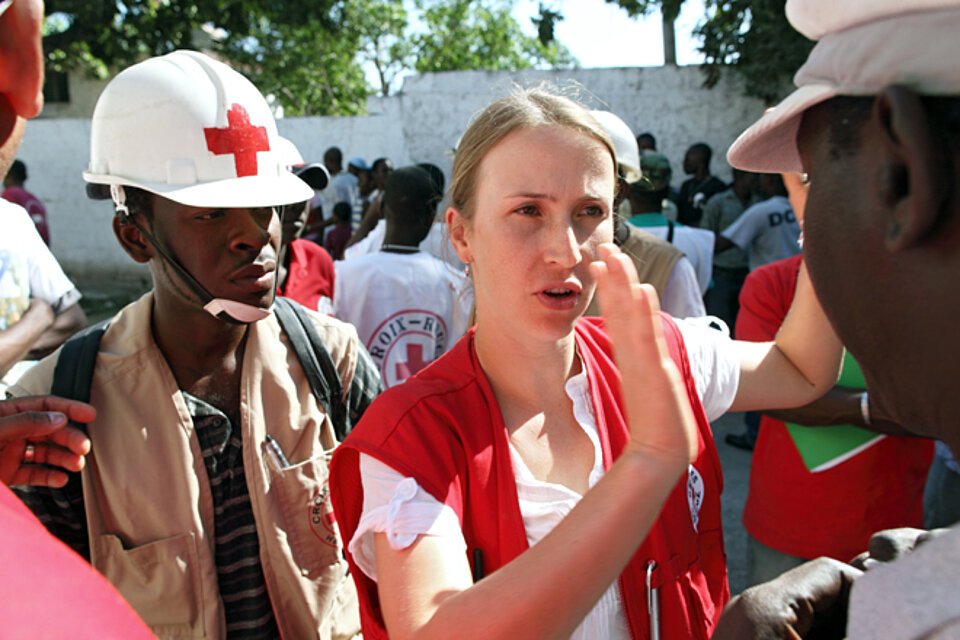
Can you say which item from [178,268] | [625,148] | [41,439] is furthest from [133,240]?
[625,148]

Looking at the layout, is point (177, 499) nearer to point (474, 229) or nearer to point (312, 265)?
point (474, 229)

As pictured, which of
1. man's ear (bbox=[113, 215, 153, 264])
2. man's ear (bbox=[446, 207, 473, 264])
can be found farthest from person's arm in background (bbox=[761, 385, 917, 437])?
man's ear (bbox=[113, 215, 153, 264])

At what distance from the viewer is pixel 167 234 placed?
6.19ft

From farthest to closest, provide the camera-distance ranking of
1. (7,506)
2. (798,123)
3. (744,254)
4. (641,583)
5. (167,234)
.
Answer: (744,254), (167,234), (641,583), (798,123), (7,506)

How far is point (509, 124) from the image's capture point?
156 centimetres

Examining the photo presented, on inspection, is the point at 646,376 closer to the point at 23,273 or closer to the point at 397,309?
the point at 397,309

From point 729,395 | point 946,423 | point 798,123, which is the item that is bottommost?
point 729,395

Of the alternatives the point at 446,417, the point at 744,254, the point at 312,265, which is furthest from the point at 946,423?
the point at 744,254

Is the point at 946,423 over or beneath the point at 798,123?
beneath

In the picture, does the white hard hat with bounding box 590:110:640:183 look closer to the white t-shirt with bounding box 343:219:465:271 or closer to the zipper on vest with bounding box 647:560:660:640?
the white t-shirt with bounding box 343:219:465:271

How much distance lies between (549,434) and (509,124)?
67 cm

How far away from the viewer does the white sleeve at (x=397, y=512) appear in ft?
4.11

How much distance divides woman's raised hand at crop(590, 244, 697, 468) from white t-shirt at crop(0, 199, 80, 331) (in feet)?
8.64

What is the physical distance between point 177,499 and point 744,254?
18.0 feet
